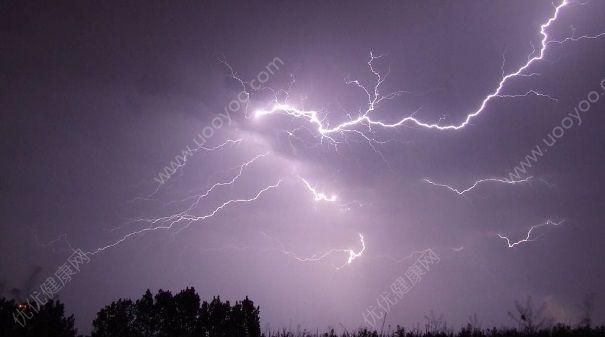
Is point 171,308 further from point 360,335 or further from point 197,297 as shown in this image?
point 360,335

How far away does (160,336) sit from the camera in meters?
12.4

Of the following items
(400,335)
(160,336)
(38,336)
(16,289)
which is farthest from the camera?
(16,289)

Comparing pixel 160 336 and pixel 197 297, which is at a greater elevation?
pixel 197 297

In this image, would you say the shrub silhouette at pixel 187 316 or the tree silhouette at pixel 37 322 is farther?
the shrub silhouette at pixel 187 316

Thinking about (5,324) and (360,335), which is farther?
(5,324)

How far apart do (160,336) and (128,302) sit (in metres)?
1.47

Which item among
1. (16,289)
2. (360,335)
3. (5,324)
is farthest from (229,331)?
(16,289)

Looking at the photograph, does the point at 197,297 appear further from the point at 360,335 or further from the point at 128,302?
the point at 360,335

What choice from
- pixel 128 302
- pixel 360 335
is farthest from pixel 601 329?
pixel 128 302

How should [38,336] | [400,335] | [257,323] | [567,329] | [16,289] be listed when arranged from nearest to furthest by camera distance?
[567,329] → [400,335] → [38,336] → [257,323] → [16,289]

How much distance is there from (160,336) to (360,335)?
27.5 ft

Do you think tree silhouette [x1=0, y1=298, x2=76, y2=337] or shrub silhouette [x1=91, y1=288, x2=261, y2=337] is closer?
tree silhouette [x1=0, y1=298, x2=76, y2=337]

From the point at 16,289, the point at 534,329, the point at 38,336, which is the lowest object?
the point at 38,336

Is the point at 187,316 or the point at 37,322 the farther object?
the point at 187,316
